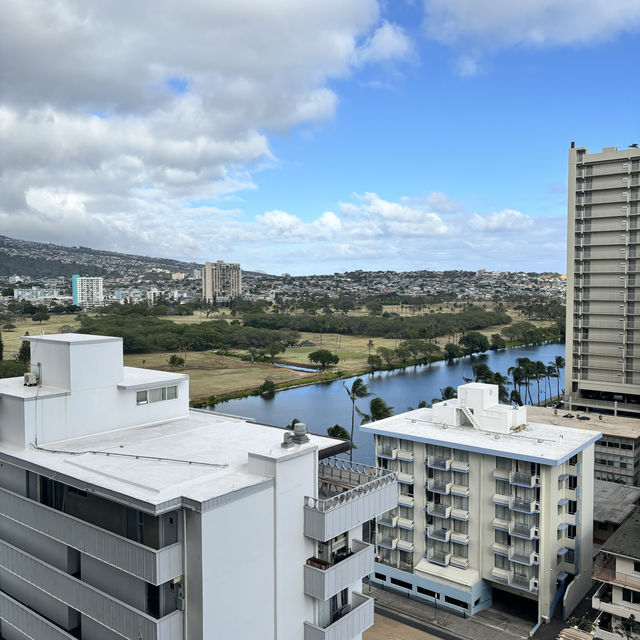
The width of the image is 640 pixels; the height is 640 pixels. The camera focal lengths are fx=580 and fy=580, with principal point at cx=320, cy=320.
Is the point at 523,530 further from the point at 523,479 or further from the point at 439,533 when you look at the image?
the point at 439,533

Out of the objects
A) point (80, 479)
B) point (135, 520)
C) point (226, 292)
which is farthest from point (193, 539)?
point (226, 292)

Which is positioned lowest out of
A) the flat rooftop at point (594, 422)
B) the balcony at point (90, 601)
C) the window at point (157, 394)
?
the flat rooftop at point (594, 422)

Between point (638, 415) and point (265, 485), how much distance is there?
102 ft

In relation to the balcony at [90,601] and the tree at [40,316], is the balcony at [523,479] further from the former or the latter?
the tree at [40,316]

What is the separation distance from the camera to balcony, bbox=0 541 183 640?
789 cm

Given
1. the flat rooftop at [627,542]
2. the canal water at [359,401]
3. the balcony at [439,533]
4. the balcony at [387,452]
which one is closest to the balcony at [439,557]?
the balcony at [439,533]

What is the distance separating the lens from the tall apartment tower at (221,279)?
165375mm

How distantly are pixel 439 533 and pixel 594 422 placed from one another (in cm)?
1380

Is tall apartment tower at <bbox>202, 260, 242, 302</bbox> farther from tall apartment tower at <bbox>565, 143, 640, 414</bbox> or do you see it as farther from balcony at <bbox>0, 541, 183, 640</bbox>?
balcony at <bbox>0, 541, 183, 640</bbox>

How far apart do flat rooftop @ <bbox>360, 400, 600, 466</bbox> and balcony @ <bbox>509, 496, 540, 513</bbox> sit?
1270 millimetres

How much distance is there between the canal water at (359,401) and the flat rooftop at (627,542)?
18321 mm

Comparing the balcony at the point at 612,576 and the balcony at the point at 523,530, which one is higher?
the balcony at the point at 523,530

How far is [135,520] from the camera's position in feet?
27.8

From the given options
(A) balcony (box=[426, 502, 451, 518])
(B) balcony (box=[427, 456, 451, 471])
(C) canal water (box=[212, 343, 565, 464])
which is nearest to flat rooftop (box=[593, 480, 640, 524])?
(A) balcony (box=[426, 502, 451, 518])
